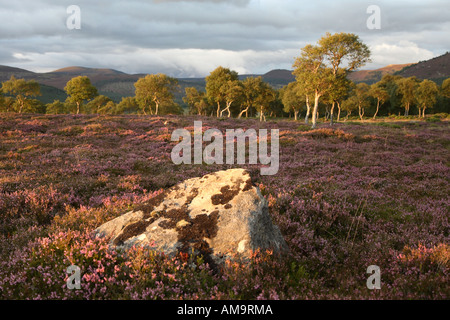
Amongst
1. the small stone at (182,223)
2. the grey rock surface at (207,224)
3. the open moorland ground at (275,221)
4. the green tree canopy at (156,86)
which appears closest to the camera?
the open moorland ground at (275,221)

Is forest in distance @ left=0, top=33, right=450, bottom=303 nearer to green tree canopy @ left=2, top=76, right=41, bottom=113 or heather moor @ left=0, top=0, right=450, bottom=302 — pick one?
heather moor @ left=0, top=0, right=450, bottom=302

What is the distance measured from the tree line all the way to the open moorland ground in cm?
2724

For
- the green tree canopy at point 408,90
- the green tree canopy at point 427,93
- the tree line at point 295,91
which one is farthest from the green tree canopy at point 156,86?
the green tree canopy at point 427,93

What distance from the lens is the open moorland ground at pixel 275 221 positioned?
3.52 m

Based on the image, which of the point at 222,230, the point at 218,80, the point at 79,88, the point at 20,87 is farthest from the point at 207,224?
the point at 20,87

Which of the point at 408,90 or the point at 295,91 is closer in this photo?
the point at 295,91

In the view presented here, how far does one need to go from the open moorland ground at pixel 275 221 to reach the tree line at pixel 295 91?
89.4 feet

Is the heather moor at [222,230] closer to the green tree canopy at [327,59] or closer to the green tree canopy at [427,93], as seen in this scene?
the green tree canopy at [327,59]

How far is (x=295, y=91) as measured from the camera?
73.5 metres

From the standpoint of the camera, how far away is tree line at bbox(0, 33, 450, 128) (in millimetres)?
38138

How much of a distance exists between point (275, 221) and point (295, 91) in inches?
2884

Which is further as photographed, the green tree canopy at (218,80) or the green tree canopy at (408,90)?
the green tree canopy at (408,90)

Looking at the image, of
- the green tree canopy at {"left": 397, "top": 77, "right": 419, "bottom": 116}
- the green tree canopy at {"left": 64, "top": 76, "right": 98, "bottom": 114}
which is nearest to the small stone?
the green tree canopy at {"left": 64, "top": 76, "right": 98, "bottom": 114}

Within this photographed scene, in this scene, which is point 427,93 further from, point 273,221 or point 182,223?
point 182,223
